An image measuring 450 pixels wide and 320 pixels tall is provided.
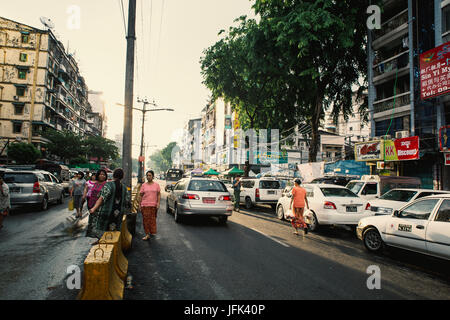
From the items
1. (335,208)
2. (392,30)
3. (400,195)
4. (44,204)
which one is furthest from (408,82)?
(44,204)

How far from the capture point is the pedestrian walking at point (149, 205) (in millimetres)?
7484

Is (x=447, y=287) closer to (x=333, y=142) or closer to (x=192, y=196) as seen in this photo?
(x=192, y=196)

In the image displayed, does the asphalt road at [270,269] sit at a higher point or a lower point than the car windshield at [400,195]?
lower

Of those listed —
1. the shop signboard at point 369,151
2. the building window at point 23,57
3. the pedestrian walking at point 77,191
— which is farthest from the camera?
the building window at point 23,57

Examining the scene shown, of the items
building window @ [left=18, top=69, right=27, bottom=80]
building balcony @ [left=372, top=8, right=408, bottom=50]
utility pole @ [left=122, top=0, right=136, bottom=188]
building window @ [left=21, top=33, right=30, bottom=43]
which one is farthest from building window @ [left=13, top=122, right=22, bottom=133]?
building balcony @ [left=372, top=8, right=408, bottom=50]

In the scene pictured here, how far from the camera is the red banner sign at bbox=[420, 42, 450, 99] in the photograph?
1382 centimetres

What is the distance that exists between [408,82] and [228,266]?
66.3ft

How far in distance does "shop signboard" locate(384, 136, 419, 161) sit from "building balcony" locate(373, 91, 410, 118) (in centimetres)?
351

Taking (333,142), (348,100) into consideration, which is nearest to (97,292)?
(348,100)

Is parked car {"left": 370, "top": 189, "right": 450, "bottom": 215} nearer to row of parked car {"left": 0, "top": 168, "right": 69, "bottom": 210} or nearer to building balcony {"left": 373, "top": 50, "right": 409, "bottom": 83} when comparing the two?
building balcony {"left": 373, "top": 50, "right": 409, "bottom": 83}

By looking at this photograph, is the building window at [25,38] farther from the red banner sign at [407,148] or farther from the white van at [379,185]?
the red banner sign at [407,148]

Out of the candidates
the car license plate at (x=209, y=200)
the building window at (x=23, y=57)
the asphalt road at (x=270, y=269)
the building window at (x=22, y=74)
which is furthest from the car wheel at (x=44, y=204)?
the building window at (x=23, y=57)

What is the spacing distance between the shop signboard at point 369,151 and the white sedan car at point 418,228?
12.5 m
